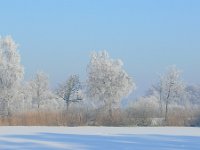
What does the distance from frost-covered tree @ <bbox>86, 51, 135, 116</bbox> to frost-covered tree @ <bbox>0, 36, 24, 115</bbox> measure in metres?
7.96

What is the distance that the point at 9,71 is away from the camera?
34.9 m

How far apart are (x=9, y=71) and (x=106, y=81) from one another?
32.6 ft

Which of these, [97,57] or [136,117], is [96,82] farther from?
[136,117]

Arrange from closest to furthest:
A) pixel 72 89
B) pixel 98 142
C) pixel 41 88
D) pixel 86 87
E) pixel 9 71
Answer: pixel 98 142, pixel 9 71, pixel 72 89, pixel 86 87, pixel 41 88

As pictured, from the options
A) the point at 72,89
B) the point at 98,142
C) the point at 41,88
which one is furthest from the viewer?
the point at 41,88

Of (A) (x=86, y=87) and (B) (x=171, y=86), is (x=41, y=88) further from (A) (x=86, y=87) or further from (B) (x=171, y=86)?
(B) (x=171, y=86)

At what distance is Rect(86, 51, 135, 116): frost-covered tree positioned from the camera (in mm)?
41062

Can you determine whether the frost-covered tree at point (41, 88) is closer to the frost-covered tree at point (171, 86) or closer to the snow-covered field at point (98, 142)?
the frost-covered tree at point (171, 86)

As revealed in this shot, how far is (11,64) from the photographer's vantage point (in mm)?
35000

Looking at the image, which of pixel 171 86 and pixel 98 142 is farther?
pixel 171 86

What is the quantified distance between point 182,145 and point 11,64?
27674 millimetres

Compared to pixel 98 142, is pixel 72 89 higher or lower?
higher

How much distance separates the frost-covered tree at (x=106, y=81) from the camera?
41062 millimetres

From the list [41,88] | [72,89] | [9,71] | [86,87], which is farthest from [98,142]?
[41,88]
